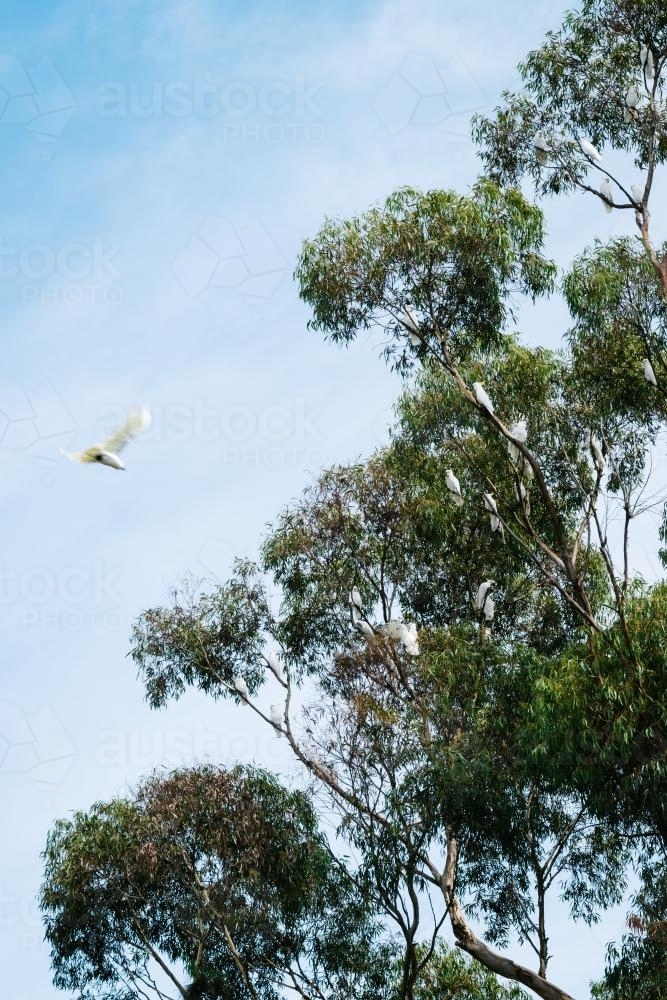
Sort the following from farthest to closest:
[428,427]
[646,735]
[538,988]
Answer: [428,427] → [538,988] → [646,735]

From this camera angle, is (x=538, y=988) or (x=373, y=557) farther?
(x=373, y=557)

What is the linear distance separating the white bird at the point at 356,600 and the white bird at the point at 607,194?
4938 mm

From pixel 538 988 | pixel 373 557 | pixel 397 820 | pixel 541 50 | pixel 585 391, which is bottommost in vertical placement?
pixel 538 988

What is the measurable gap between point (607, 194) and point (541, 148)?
46.9 inches

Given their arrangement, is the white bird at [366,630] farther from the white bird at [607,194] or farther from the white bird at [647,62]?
the white bird at [647,62]

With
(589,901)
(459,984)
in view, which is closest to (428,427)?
(589,901)

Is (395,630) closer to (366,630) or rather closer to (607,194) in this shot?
(366,630)

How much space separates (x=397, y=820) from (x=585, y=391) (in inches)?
177

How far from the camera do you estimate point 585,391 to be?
44.4ft

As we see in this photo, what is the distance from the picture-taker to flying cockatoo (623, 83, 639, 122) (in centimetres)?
Answer: 1529

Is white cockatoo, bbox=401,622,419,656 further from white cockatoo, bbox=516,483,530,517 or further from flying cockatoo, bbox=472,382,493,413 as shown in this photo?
flying cockatoo, bbox=472,382,493,413

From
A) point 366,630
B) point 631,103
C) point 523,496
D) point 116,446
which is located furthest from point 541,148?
point 116,446

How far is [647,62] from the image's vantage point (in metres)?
15.0

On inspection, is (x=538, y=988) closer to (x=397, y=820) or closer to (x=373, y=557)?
(x=397, y=820)
